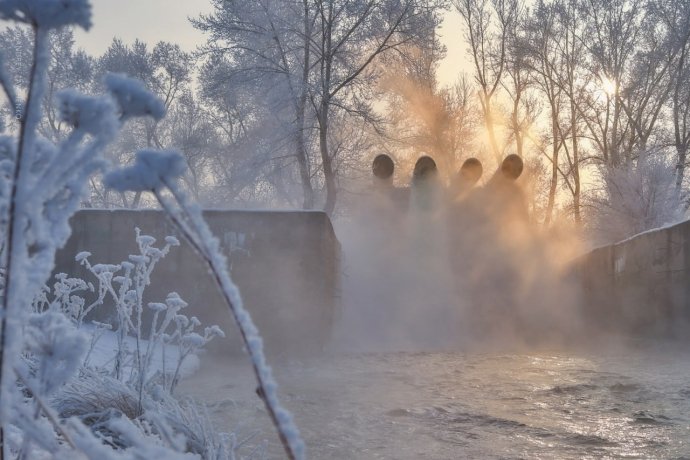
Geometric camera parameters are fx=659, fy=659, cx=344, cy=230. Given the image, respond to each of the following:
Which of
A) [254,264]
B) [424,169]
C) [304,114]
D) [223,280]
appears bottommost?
[223,280]

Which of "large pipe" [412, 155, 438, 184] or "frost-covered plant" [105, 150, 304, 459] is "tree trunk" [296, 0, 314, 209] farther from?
"frost-covered plant" [105, 150, 304, 459]

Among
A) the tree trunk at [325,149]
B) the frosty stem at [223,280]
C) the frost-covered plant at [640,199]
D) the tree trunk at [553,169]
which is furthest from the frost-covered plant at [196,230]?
the tree trunk at [553,169]

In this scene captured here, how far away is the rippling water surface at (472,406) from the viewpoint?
2967 millimetres

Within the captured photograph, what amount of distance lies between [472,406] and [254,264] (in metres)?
3.48

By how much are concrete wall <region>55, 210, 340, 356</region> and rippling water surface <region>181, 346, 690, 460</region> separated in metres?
0.68

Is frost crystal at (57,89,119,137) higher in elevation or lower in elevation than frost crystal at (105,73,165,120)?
lower

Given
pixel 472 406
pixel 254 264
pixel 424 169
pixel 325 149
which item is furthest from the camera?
pixel 325 149

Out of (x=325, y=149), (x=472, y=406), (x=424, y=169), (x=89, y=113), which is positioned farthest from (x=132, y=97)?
(x=325, y=149)

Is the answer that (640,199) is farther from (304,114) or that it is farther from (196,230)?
(196,230)

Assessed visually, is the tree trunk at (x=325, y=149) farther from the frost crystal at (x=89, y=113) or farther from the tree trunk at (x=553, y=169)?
the frost crystal at (x=89, y=113)

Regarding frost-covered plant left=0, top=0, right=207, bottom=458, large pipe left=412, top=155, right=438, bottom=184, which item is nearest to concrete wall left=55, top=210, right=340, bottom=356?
large pipe left=412, top=155, right=438, bottom=184

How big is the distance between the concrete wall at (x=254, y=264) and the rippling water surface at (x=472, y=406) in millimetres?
682

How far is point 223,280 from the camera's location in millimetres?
688

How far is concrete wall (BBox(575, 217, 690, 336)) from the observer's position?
7.24 meters
